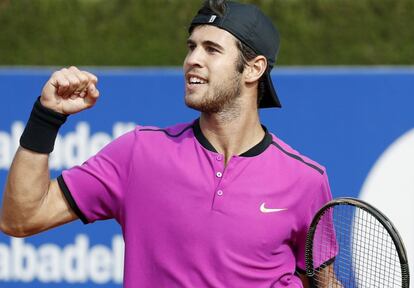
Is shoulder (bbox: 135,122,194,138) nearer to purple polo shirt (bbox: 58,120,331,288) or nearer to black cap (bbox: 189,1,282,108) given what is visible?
purple polo shirt (bbox: 58,120,331,288)

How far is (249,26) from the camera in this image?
405 cm

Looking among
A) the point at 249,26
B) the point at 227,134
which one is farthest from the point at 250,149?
the point at 249,26

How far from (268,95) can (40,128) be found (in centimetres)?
105

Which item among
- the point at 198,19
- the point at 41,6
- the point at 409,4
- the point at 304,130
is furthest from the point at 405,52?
the point at 198,19

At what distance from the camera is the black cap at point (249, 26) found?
→ 402 cm

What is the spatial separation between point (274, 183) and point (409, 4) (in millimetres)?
5162

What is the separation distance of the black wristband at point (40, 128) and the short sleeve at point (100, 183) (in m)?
0.28

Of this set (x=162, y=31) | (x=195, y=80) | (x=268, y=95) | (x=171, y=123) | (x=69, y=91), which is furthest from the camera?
(x=162, y=31)

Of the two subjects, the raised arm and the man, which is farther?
the man

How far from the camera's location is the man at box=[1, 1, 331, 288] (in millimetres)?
3717

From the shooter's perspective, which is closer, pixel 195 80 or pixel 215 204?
pixel 215 204

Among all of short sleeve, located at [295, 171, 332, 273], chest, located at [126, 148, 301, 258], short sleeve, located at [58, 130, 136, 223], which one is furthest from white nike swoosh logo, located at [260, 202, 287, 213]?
short sleeve, located at [58, 130, 136, 223]

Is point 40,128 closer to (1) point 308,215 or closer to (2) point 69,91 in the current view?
(2) point 69,91

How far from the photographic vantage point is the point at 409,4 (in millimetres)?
8680
